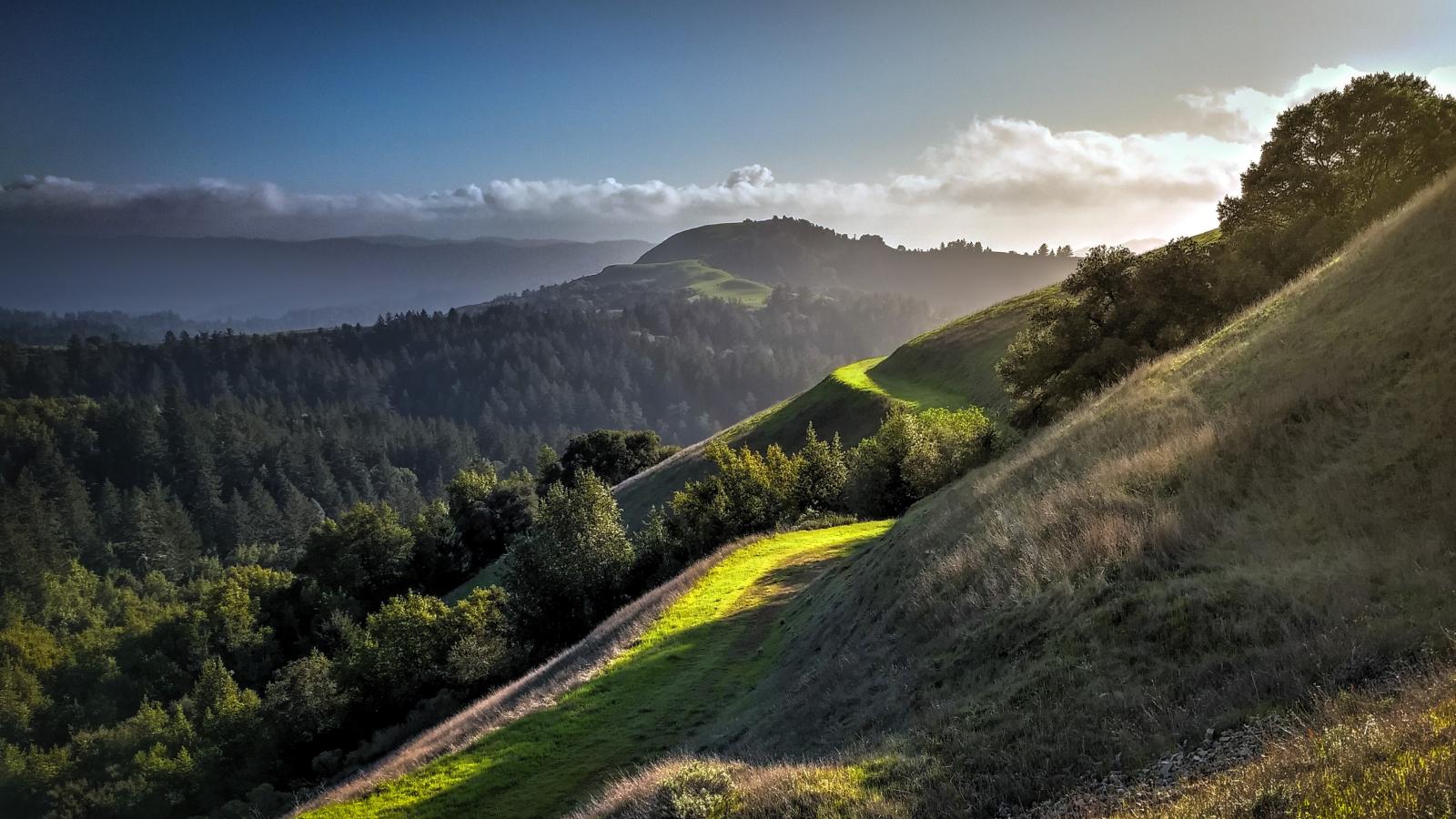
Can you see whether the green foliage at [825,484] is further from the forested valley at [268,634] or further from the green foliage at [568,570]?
the forested valley at [268,634]

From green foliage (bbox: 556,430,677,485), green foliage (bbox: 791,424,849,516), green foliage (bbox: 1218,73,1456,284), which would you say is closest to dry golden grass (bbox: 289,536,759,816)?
green foliage (bbox: 791,424,849,516)

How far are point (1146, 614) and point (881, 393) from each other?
71.4 m

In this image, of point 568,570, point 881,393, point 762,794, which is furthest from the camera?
point 881,393

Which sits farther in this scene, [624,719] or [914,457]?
[914,457]

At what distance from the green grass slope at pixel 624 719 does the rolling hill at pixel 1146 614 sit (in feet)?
0.52

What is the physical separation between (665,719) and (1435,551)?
17.8m

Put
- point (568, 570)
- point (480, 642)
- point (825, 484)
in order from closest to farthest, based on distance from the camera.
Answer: point (480, 642) → point (568, 570) → point (825, 484)

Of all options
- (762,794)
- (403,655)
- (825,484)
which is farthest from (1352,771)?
(403,655)

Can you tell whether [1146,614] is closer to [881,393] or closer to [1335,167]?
[1335,167]

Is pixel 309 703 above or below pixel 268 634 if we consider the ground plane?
above

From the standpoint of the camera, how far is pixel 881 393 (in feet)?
263

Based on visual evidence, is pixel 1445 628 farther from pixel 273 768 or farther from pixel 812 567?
pixel 273 768

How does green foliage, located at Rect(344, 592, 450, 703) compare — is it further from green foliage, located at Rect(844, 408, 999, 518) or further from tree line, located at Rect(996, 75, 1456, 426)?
tree line, located at Rect(996, 75, 1456, 426)

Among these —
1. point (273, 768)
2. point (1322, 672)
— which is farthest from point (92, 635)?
point (1322, 672)
